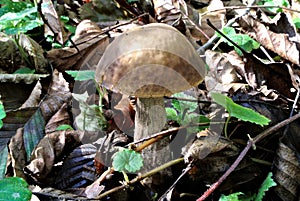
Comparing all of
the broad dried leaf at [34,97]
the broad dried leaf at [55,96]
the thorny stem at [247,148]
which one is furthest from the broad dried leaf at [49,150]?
the thorny stem at [247,148]

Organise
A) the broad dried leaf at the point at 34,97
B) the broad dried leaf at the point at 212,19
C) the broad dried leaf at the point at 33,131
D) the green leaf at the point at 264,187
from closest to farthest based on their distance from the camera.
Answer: the green leaf at the point at 264,187, the broad dried leaf at the point at 33,131, the broad dried leaf at the point at 34,97, the broad dried leaf at the point at 212,19

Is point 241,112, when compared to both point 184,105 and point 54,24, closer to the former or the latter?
point 184,105

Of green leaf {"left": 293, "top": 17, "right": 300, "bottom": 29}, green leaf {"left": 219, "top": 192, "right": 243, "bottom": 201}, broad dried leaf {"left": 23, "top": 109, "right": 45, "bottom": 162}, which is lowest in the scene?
green leaf {"left": 219, "top": 192, "right": 243, "bottom": 201}

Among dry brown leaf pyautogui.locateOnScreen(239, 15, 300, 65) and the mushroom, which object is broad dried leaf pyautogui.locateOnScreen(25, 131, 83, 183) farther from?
dry brown leaf pyautogui.locateOnScreen(239, 15, 300, 65)

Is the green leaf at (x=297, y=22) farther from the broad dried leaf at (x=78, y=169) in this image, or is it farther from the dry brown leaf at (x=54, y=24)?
the broad dried leaf at (x=78, y=169)

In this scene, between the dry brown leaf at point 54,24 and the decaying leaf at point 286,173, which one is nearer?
the decaying leaf at point 286,173

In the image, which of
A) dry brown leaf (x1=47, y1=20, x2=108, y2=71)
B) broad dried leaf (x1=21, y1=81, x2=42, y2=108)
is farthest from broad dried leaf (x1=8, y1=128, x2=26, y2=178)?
dry brown leaf (x1=47, y1=20, x2=108, y2=71)

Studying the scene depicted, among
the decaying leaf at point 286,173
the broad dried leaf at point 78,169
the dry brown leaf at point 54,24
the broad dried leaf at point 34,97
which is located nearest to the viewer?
the decaying leaf at point 286,173
